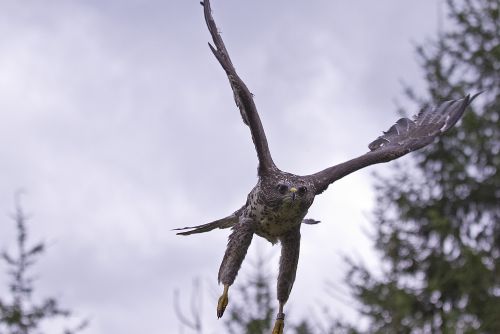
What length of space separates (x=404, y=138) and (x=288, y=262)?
2.21 m

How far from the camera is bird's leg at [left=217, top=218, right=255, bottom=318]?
32.1ft

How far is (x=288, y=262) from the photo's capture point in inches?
407

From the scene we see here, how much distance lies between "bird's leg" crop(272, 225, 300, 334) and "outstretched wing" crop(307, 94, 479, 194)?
17.9 inches

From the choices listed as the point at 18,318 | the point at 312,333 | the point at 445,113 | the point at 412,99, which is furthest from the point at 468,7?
the point at 445,113

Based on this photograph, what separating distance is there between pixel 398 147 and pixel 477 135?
1599cm

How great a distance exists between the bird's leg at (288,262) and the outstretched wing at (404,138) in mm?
454

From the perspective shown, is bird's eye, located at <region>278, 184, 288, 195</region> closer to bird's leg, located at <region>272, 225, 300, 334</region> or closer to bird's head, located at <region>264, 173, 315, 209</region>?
bird's head, located at <region>264, 173, 315, 209</region>

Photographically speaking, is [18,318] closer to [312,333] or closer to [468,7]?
[312,333]

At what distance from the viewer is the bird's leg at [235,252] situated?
32.1 ft

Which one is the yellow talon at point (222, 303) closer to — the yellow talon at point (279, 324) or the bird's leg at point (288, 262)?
the yellow talon at point (279, 324)

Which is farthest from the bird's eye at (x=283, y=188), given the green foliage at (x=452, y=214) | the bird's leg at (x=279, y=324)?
the green foliage at (x=452, y=214)

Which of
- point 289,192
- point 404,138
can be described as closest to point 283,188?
point 289,192

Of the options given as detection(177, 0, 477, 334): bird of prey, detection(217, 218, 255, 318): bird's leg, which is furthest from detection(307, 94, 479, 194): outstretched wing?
detection(217, 218, 255, 318): bird's leg

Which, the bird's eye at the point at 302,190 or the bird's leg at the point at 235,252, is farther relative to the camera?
the bird's eye at the point at 302,190
